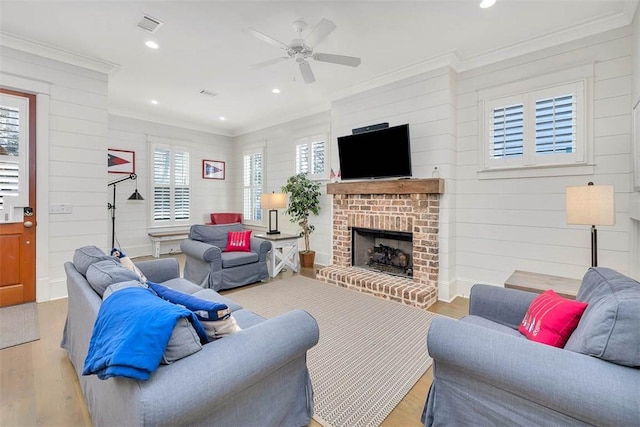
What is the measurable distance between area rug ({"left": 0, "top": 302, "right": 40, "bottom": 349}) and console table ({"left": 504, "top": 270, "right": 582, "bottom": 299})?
4241mm

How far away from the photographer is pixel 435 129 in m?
3.71

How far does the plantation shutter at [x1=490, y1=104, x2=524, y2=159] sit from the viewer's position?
330 cm

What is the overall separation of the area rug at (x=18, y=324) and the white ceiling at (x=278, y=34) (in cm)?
291

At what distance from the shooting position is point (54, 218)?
355cm

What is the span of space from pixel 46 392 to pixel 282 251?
3.37 m

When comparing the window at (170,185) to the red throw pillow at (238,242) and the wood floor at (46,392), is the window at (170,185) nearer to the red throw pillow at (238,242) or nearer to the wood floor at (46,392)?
the red throw pillow at (238,242)

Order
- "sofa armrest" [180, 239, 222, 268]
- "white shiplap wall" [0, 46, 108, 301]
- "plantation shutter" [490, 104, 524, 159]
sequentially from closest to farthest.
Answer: "plantation shutter" [490, 104, 524, 159] < "white shiplap wall" [0, 46, 108, 301] < "sofa armrest" [180, 239, 222, 268]

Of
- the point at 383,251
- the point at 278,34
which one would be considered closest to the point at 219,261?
the point at 383,251

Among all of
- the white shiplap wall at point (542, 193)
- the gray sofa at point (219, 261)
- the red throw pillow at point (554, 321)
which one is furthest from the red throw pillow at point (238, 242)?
the red throw pillow at point (554, 321)

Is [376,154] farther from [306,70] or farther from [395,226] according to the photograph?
[306,70]

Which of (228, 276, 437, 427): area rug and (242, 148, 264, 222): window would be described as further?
(242, 148, 264, 222): window

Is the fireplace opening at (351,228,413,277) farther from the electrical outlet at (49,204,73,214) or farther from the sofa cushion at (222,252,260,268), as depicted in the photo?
the electrical outlet at (49,204,73,214)

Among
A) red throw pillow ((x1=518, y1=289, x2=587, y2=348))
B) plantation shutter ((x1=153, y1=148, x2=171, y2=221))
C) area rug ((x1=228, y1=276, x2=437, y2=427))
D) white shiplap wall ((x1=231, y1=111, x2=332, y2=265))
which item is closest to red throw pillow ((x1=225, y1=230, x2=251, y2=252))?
area rug ((x1=228, y1=276, x2=437, y2=427))

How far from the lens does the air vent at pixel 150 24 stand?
2857 millimetres
